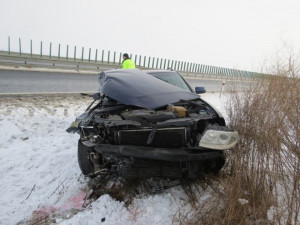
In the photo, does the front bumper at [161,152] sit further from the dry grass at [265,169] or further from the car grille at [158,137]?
the dry grass at [265,169]

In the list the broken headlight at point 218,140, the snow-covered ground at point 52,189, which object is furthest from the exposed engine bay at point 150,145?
the snow-covered ground at point 52,189

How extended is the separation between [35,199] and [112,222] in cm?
130

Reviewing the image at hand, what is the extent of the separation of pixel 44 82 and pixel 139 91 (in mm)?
8465

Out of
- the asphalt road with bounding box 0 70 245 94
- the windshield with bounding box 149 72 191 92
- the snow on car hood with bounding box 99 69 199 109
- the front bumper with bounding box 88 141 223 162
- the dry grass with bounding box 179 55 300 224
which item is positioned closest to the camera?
the dry grass with bounding box 179 55 300 224

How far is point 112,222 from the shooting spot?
303cm

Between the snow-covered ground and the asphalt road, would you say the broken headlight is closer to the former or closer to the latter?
the snow-covered ground

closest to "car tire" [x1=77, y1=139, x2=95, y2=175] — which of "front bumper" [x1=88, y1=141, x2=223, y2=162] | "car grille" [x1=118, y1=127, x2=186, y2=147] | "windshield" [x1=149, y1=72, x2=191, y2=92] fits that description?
"front bumper" [x1=88, y1=141, x2=223, y2=162]

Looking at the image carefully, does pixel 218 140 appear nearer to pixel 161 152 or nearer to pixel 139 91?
pixel 161 152

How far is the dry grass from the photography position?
254 centimetres

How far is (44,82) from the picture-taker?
11.2 m

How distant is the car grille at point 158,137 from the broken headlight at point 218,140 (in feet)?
0.86

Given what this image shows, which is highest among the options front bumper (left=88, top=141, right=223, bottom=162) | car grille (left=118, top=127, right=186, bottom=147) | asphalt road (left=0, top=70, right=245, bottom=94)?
car grille (left=118, top=127, right=186, bottom=147)

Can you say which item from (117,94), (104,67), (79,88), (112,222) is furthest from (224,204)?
(104,67)

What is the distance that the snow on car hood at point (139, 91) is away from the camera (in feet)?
12.1
